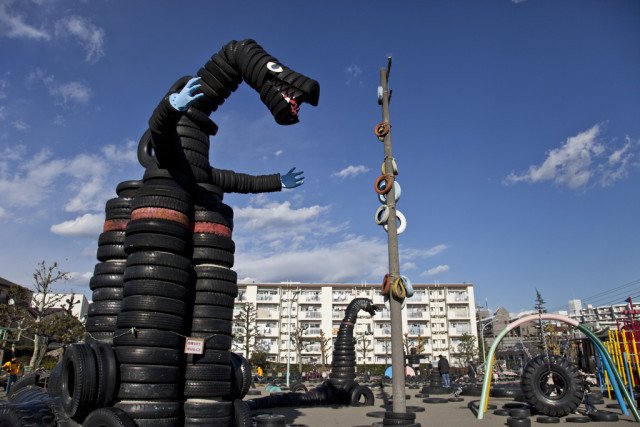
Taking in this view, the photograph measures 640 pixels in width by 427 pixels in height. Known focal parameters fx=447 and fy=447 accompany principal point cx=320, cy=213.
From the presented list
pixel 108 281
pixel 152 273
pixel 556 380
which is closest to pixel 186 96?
pixel 152 273

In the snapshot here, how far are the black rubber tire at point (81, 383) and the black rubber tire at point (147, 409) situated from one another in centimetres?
45

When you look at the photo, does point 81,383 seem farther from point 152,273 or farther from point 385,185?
point 385,185

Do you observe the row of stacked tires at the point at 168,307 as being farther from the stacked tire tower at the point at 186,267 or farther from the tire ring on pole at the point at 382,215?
the tire ring on pole at the point at 382,215

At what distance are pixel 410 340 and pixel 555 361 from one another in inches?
2467

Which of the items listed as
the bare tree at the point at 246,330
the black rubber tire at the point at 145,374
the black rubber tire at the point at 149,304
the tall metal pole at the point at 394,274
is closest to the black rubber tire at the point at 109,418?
the black rubber tire at the point at 145,374

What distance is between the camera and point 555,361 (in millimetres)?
13820

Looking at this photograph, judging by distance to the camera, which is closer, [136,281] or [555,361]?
[136,281]

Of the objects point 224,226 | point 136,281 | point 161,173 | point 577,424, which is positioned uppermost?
point 161,173

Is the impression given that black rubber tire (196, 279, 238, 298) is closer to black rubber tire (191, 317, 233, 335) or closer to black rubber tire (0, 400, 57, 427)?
black rubber tire (191, 317, 233, 335)

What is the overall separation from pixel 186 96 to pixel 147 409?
189 inches

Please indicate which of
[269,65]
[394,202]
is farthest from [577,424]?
[269,65]

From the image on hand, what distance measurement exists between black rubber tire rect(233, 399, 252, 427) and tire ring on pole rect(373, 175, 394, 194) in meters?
5.53

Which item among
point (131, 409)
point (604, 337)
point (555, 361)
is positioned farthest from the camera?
point (604, 337)

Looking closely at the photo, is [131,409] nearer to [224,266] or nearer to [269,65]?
[224,266]
